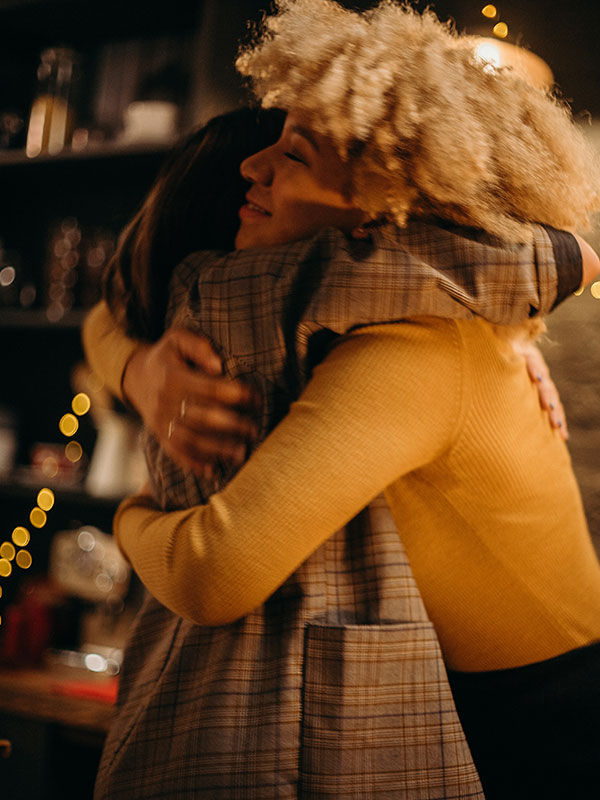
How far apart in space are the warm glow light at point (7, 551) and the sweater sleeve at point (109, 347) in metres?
1.13

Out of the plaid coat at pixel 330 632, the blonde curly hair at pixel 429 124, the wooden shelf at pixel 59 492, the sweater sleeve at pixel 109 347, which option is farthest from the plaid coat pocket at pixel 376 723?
the wooden shelf at pixel 59 492

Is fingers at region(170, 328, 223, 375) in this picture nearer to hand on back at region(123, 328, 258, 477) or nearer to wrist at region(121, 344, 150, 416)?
hand on back at region(123, 328, 258, 477)

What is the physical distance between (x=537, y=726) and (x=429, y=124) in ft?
2.14

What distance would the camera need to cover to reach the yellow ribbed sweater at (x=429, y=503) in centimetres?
59

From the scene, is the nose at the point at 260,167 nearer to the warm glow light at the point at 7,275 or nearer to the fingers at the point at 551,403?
the fingers at the point at 551,403

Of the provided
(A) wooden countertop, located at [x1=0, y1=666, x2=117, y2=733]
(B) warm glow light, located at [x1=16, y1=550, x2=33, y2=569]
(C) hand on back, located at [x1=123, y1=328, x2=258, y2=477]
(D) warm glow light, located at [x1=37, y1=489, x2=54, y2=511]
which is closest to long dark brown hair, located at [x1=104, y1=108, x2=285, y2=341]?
(C) hand on back, located at [x1=123, y1=328, x2=258, y2=477]

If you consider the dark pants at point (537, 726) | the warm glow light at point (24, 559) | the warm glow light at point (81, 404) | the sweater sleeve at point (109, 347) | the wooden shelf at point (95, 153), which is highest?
the wooden shelf at point (95, 153)

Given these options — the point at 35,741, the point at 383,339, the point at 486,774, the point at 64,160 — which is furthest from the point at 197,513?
the point at 64,160

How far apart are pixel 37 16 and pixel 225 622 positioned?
1.90m

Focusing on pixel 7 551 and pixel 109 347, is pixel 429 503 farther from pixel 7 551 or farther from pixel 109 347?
pixel 7 551

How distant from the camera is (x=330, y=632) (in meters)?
0.65

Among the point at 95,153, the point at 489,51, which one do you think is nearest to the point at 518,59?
the point at 489,51

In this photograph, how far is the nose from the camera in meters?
0.80

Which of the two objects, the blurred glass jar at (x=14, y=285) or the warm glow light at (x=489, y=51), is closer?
the warm glow light at (x=489, y=51)
